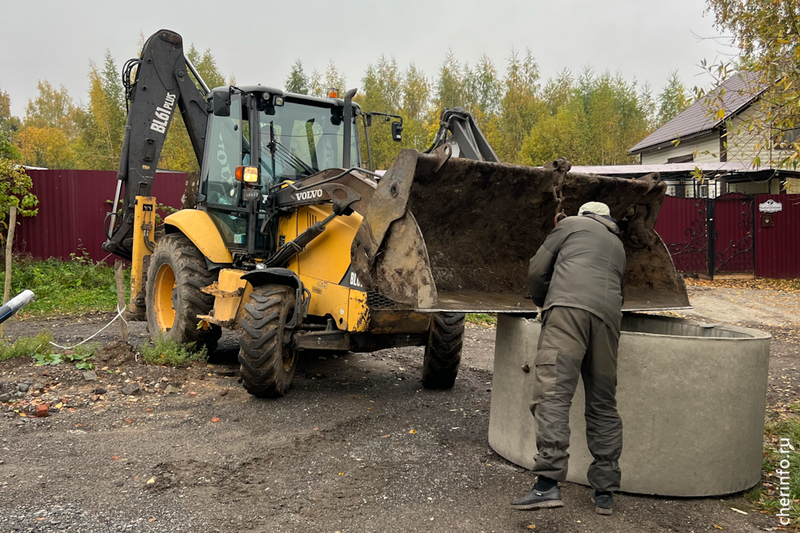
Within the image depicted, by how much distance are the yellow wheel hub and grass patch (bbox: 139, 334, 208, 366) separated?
→ 1.96 feet

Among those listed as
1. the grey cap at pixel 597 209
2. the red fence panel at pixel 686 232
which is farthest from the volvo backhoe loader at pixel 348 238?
the red fence panel at pixel 686 232

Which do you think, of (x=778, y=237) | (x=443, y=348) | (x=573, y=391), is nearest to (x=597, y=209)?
(x=573, y=391)

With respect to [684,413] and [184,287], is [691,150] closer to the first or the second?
[184,287]

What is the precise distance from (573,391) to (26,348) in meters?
5.66

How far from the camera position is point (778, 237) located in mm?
17109

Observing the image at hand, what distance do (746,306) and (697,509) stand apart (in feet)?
34.0

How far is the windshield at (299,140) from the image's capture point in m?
6.27

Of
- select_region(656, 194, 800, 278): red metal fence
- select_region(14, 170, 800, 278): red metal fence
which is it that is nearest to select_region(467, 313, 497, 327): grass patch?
select_region(14, 170, 800, 278): red metal fence

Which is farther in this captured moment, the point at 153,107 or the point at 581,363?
the point at 153,107

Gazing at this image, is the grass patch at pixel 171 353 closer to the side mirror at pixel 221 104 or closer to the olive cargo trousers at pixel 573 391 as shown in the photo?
the side mirror at pixel 221 104

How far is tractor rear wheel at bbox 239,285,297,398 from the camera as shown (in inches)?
203

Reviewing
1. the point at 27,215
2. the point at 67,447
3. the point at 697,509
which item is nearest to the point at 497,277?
the point at 697,509

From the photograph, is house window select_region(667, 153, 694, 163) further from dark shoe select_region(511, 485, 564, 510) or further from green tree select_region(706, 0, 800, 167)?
dark shoe select_region(511, 485, 564, 510)

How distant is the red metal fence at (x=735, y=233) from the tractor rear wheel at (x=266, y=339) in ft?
45.6
